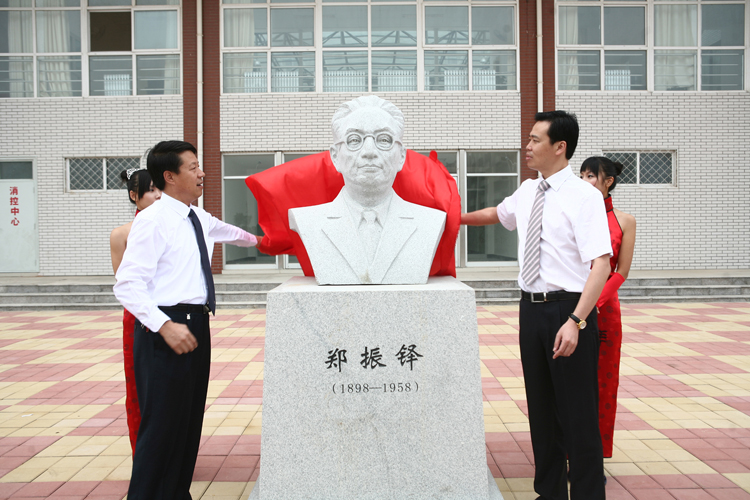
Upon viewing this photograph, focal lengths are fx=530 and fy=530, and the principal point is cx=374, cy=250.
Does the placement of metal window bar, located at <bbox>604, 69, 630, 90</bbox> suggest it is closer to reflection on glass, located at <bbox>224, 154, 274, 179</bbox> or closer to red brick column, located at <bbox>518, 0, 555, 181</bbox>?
red brick column, located at <bbox>518, 0, 555, 181</bbox>

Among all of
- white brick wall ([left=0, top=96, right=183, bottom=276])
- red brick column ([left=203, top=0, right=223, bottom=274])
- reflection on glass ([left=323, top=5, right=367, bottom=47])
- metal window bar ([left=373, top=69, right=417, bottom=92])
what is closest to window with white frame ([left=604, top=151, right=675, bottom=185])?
metal window bar ([left=373, top=69, right=417, bottom=92])

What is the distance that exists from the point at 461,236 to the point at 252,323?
4497 millimetres

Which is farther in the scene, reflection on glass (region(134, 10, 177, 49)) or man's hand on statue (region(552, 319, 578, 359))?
reflection on glass (region(134, 10, 177, 49))

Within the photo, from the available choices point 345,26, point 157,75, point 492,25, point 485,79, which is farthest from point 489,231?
point 157,75

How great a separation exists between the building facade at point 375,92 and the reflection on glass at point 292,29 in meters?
0.03

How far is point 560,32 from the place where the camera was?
9734 millimetres

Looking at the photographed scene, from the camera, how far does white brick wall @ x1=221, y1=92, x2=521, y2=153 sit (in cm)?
946

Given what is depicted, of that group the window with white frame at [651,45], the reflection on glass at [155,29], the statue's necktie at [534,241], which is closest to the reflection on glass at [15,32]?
the reflection on glass at [155,29]

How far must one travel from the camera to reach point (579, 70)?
32.0ft

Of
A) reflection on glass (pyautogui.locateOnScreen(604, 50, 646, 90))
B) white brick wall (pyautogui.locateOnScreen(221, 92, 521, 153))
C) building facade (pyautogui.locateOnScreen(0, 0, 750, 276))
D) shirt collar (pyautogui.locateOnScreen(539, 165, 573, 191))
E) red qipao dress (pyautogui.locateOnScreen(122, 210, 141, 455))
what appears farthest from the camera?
reflection on glass (pyautogui.locateOnScreen(604, 50, 646, 90))

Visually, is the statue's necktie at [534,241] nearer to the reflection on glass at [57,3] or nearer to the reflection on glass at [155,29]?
the reflection on glass at [155,29]

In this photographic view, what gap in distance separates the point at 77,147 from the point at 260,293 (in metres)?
4.69

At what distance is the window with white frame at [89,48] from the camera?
9695 millimetres

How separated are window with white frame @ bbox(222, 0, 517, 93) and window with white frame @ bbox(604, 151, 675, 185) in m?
2.51
